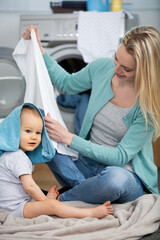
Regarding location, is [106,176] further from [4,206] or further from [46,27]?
[46,27]

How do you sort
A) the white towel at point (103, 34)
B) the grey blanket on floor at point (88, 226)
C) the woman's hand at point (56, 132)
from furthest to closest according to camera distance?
the white towel at point (103, 34)
the woman's hand at point (56, 132)
the grey blanket on floor at point (88, 226)

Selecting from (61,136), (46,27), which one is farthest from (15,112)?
(46,27)

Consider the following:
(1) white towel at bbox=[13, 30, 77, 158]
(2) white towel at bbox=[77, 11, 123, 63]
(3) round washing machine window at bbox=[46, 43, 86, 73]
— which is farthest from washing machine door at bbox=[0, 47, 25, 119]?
(1) white towel at bbox=[13, 30, 77, 158]

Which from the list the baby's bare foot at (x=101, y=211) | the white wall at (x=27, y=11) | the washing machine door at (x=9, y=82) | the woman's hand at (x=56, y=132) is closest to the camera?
the baby's bare foot at (x=101, y=211)

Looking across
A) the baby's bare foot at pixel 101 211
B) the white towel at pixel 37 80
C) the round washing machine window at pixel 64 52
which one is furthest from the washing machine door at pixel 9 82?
the baby's bare foot at pixel 101 211

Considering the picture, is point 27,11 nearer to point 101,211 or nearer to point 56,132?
A: point 56,132

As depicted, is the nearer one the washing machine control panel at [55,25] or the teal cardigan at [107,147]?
the teal cardigan at [107,147]

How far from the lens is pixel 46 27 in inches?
103

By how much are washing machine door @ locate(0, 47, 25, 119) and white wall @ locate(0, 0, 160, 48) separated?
2.37 feet

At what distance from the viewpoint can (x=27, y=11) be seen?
10.2 feet

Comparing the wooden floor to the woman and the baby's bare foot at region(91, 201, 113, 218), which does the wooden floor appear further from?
the baby's bare foot at region(91, 201, 113, 218)

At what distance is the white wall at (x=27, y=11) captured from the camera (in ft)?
9.67

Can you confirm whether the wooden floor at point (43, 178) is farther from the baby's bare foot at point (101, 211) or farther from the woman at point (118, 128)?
the baby's bare foot at point (101, 211)

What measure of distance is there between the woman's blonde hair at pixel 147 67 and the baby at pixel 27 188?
42cm
